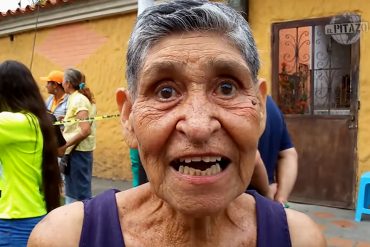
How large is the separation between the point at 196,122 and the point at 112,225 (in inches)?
16.6

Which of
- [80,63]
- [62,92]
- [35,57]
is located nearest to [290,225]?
[62,92]

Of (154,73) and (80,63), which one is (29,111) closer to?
(154,73)

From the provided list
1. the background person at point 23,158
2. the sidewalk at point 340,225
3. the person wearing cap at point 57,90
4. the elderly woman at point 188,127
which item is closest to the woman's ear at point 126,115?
the elderly woman at point 188,127

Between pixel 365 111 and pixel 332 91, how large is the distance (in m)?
0.43

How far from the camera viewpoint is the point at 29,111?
2.74 m

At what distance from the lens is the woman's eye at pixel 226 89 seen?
1.11m

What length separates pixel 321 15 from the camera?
5059mm

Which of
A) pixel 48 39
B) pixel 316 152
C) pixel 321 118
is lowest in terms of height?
pixel 316 152

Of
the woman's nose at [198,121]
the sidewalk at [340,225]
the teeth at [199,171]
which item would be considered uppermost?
the woman's nose at [198,121]

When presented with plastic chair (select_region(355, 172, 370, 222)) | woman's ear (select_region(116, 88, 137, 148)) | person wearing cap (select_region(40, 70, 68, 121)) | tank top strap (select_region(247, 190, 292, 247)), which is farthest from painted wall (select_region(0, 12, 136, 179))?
tank top strap (select_region(247, 190, 292, 247))

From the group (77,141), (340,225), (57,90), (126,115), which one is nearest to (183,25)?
(126,115)

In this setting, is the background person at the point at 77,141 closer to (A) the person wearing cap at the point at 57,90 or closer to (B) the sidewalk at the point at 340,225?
(A) the person wearing cap at the point at 57,90

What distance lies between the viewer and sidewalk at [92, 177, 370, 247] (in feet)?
13.9

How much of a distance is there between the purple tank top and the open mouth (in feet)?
0.98
